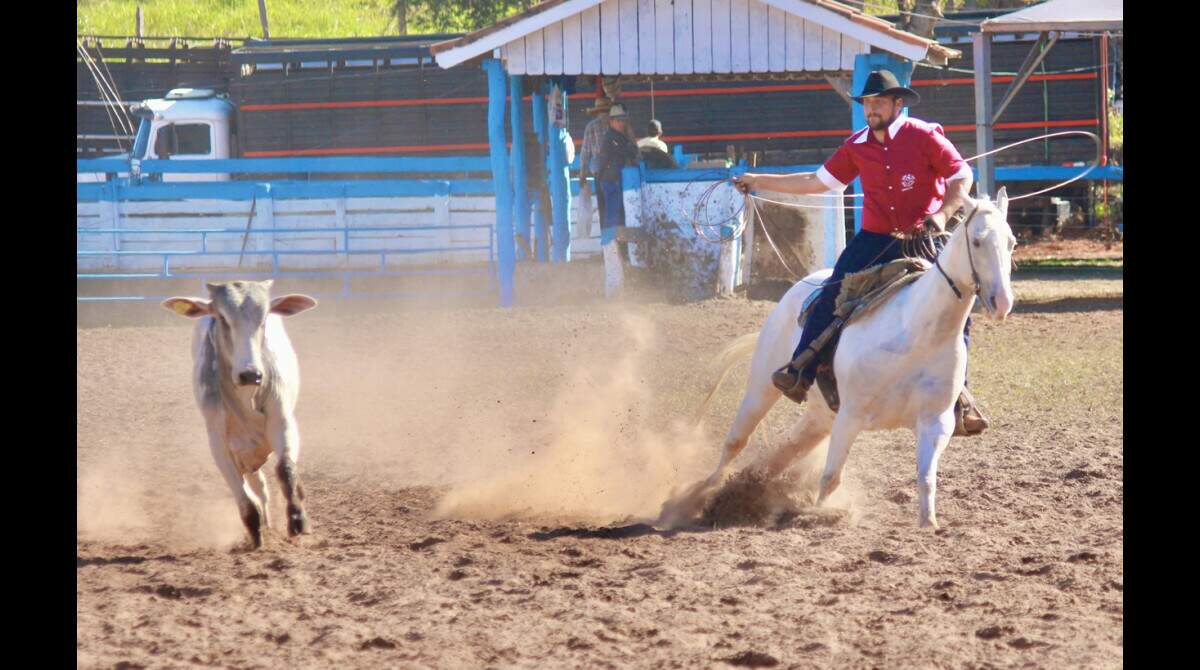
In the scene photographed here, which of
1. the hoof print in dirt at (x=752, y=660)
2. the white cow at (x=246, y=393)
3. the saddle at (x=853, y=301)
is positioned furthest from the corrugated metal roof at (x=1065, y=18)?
the hoof print in dirt at (x=752, y=660)

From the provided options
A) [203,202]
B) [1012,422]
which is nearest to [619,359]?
[1012,422]

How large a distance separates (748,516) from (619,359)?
492cm

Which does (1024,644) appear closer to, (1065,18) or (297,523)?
(297,523)

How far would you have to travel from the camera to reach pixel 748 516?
23.6 ft

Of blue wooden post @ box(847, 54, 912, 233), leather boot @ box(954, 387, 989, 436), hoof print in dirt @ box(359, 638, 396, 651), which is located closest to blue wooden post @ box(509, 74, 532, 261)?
blue wooden post @ box(847, 54, 912, 233)

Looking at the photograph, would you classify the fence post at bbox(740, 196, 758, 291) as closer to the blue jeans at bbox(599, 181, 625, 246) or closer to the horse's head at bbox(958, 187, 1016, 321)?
the blue jeans at bbox(599, 181, 625, 246)

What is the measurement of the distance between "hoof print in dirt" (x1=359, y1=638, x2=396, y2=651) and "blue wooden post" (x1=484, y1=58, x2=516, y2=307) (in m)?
10.4

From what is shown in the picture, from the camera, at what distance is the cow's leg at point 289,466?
663cm

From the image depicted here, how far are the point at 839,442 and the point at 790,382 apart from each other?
44 cm

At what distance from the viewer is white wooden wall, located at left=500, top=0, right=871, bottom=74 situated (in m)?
14.7

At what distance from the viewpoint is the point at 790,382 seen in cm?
696

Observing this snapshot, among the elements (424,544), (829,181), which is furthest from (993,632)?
(829,181)

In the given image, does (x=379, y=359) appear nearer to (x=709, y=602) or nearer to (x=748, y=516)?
(x=748, y=516)

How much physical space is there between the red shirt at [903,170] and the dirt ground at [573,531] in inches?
61.7
